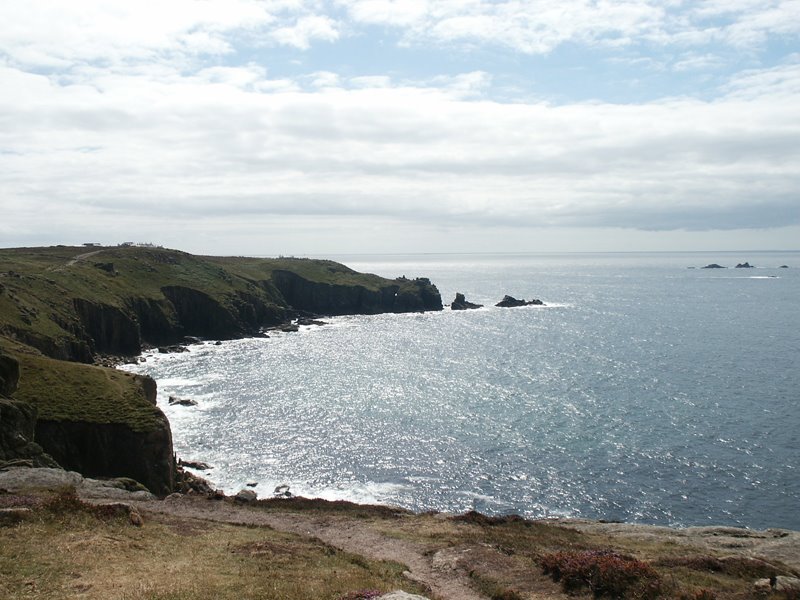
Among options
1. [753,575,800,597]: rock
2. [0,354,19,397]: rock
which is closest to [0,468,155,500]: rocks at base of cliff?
[0,354,19,397]: rock

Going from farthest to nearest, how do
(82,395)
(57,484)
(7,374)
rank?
1. (82,395)
2. (7,374)
3. (57,484)

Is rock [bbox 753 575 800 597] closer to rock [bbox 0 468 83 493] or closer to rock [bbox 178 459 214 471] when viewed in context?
rock [bbox 0 468 83 493]

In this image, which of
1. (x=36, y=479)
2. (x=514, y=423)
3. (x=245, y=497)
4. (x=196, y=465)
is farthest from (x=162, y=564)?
(x=514, y=423)

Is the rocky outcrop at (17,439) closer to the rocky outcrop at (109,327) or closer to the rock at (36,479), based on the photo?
the rock at (36,479)

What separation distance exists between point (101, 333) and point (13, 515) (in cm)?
11201

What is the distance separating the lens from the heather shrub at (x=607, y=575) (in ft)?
86.3

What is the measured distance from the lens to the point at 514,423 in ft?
278

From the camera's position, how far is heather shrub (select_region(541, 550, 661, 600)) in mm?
26312

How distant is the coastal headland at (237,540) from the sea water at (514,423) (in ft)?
45.2

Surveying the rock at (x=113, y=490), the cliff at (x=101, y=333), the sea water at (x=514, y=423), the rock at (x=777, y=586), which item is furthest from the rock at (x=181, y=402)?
the rock at (x=777, y=586)

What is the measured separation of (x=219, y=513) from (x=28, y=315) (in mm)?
80341

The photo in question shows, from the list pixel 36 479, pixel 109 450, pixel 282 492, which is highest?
pixel 36 479

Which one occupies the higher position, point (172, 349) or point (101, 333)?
point (101, 333)

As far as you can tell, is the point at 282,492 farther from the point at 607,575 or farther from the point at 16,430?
the point at 607,575
